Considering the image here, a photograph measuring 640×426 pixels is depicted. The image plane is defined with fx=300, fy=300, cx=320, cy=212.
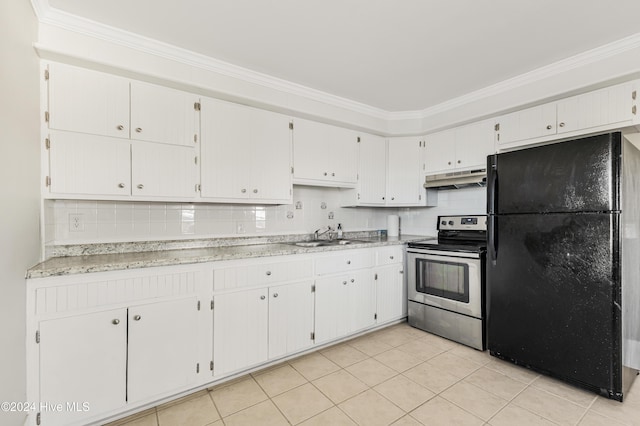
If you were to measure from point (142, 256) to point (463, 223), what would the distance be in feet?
10.1

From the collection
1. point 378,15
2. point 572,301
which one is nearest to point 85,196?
point 378,15

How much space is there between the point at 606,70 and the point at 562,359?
2.16 meters

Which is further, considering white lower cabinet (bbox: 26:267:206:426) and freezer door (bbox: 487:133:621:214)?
freezer door (bbox: 487:133:621:214)

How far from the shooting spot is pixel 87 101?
6.58ft

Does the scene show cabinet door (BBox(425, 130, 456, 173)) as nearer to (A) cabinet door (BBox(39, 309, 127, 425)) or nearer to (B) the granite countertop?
(B) the granite countertop

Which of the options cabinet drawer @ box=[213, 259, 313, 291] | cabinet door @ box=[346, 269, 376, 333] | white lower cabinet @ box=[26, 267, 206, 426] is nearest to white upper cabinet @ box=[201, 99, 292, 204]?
cabinet drawer @ box=[213, 259, 313, 291]

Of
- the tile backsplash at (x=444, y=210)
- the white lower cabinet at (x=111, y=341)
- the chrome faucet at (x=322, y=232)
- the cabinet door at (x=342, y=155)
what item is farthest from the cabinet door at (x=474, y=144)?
the white lower cabinet at (x=111, y=341)

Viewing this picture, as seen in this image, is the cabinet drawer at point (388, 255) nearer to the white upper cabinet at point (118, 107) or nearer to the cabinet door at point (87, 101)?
the white upper cabinet at point (118, 107)

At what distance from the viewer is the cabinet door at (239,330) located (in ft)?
7.14

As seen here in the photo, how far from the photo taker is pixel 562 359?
2.17 m

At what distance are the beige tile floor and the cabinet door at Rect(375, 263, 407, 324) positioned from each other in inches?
23.4

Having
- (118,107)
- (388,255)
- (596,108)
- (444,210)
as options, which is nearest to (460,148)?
(444,210)

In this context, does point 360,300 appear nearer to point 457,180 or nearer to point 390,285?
point 390,285

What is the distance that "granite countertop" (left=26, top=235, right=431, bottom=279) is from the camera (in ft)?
5.61
